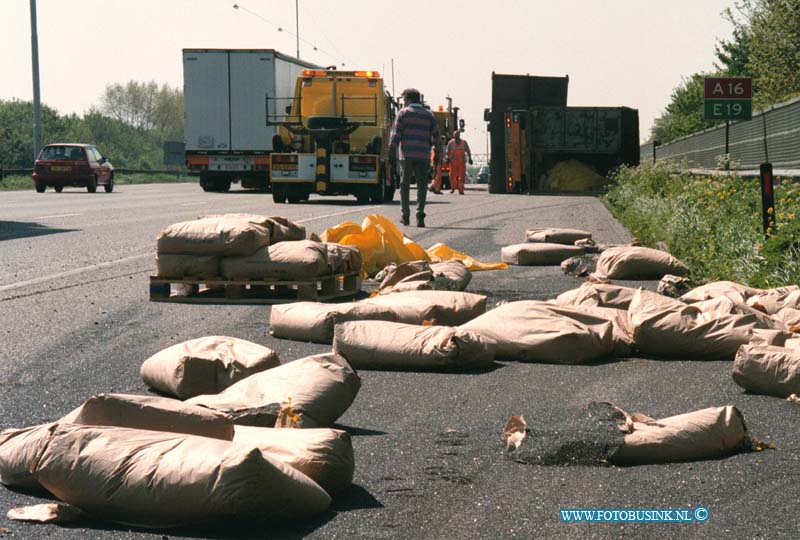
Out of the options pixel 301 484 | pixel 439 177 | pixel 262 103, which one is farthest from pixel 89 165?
pixel 301 484

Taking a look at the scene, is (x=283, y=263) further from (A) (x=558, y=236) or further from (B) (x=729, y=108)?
(B) (x=729, y=108)

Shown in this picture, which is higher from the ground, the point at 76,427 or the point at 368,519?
the point at 76,427

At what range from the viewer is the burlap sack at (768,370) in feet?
19.1

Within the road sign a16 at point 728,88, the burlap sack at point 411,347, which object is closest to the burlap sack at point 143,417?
the burlap sack at point 411,347

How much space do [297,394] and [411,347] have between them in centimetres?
169

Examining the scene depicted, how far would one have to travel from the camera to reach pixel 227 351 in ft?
19.6

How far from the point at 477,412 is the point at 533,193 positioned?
30.1 metres

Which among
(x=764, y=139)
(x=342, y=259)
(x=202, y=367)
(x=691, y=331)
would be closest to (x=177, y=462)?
(x=202, y=367)

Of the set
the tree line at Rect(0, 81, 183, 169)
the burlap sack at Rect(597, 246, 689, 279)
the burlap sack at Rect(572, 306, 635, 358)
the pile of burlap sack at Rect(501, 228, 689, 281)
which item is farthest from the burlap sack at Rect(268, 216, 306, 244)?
the tree line at Rect(0, 81, 183, 169)

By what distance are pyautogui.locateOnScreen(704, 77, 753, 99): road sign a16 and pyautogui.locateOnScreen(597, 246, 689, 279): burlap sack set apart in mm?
5878

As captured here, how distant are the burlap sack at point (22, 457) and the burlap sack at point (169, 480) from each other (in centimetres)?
13

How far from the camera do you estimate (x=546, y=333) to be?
7000mm

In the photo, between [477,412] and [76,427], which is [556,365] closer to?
[477,412]

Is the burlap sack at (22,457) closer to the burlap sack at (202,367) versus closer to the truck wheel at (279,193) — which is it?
the burlap sack at (202,367)
